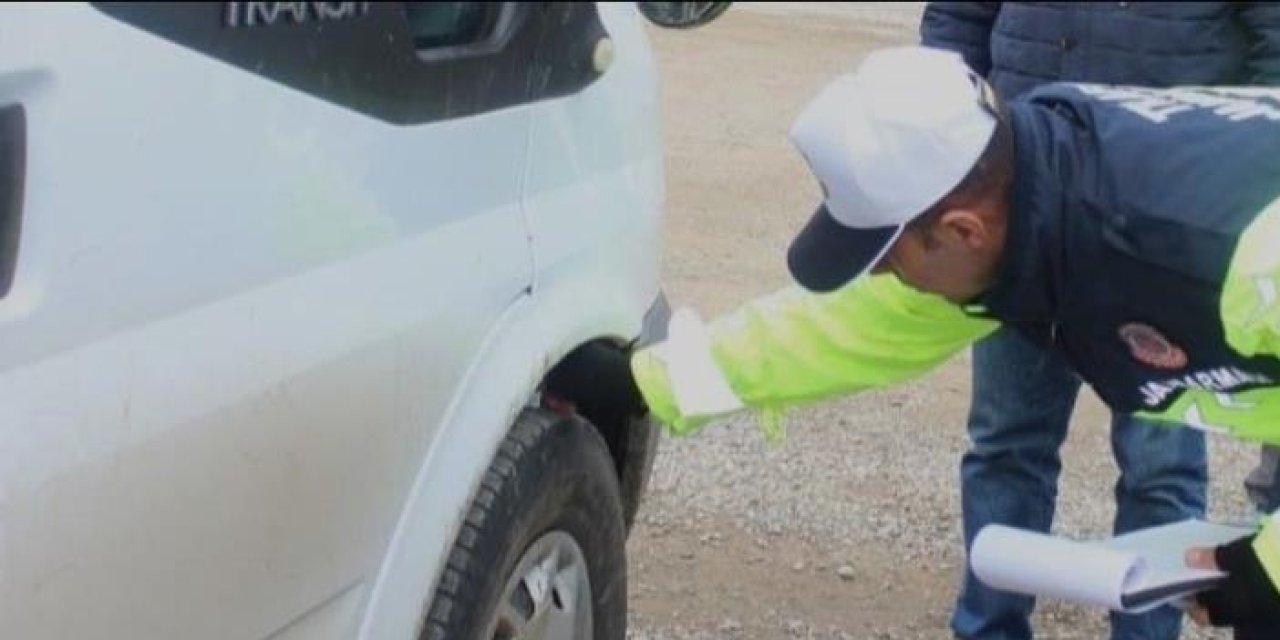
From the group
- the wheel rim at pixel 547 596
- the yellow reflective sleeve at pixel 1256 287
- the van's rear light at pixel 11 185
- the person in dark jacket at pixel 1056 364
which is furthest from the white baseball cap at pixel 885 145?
the person in dark jacket at pixel 1056 364

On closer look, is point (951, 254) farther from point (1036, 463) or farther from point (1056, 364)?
point (1036, 463)

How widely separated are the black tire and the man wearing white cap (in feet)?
1.48

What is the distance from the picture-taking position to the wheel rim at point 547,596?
3127 mm

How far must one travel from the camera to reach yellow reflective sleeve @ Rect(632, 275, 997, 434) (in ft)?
10.7

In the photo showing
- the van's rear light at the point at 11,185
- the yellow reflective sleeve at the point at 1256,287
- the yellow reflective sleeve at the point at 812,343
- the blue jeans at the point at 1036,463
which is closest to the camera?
the van's rear light at the point at 11,185

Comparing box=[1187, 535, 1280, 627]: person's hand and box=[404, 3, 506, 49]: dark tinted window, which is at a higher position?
box=[404, 3, 506, 49]: dark tinted window

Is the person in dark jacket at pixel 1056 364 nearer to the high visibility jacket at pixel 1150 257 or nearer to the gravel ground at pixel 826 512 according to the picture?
the gravel ground at pixel 826 512

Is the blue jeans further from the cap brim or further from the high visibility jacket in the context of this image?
the cap brim

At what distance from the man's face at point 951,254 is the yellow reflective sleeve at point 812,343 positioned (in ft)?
1.09

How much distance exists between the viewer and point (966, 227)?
9.18ft

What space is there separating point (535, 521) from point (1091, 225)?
0.87 metres

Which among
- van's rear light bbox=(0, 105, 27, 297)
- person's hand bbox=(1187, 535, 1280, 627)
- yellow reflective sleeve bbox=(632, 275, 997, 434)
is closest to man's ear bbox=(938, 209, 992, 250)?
yellow reflective sleeve bbox=(632, 275, 997, 434)

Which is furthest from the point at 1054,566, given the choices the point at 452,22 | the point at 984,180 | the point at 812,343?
the point at 452,22

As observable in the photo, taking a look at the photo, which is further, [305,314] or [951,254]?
[951,254]
